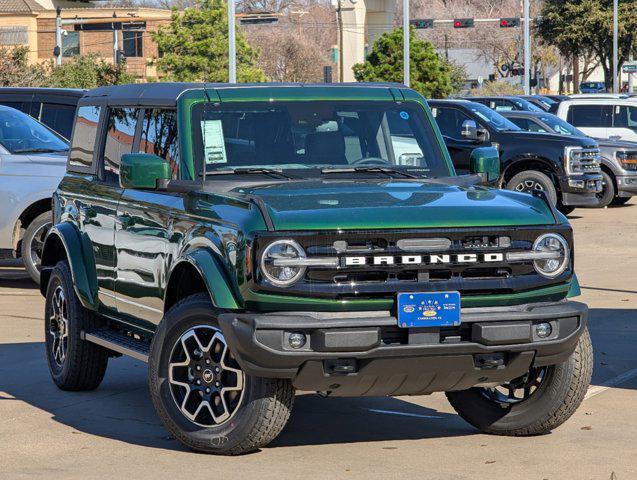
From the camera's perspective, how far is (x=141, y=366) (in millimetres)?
9914

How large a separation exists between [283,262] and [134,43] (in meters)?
85.0

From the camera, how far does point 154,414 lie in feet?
26.9

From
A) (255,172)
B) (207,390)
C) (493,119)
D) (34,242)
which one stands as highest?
(493,119)

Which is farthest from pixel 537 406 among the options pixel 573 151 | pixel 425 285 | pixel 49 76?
pixel 49 76

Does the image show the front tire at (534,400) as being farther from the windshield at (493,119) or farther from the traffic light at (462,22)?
the traffic light at (462,22)

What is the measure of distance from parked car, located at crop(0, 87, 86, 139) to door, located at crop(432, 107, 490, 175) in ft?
23.9

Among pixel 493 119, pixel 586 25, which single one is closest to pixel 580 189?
pixel 493 119

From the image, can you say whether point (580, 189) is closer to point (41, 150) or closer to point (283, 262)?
point (41, 150)

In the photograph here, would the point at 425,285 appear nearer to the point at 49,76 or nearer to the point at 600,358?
the point at 600,358

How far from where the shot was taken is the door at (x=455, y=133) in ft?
73.3

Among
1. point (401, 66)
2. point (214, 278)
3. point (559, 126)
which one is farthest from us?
point (401, 66)

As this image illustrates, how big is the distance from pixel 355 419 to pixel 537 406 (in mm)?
1191

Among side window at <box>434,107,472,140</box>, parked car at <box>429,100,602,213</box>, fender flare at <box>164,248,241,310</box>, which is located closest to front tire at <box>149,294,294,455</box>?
fender flare at <box>164,248,241,310</box>

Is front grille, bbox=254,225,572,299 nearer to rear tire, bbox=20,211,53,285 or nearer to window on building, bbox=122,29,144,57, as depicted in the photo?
rear tire, bbox=20,211,53,285
